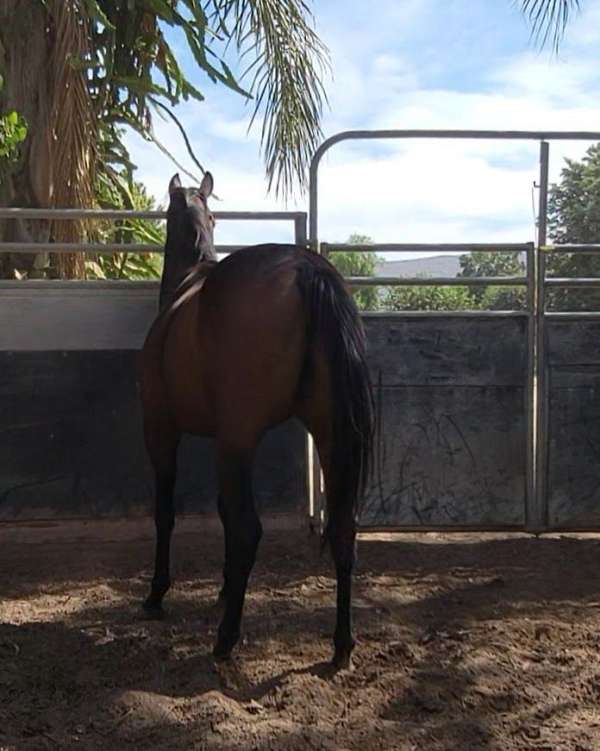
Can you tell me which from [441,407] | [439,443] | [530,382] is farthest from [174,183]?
[530,382]

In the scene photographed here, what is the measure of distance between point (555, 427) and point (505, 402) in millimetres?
365

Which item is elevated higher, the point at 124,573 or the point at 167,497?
the point at 167,497

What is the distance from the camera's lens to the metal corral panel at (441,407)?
6.08 metres

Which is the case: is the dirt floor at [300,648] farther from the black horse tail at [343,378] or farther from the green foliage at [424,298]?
the green foliage at [424,298]

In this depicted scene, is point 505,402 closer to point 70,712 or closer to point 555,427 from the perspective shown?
point 555,427

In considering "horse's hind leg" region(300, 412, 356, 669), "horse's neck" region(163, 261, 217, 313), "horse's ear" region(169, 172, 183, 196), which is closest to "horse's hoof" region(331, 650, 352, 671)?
"horse's hind leg" region(300, 412, 356, 669)

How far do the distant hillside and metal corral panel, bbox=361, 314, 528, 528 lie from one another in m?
0.41

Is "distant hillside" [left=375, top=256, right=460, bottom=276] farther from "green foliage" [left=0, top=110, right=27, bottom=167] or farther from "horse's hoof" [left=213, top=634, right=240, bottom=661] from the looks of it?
"horse's hoof" [left=213, top=634, right=240, bottom=661]

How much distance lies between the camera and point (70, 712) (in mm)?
3316

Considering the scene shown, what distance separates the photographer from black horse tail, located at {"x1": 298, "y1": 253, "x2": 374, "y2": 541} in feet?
12.6

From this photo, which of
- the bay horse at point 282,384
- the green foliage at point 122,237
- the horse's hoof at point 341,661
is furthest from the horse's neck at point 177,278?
the green foliage at point 122,237

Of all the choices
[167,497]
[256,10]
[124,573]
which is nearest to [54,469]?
[124,573]

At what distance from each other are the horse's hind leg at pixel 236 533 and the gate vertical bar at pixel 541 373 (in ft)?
9.17

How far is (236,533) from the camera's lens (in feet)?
12.7
